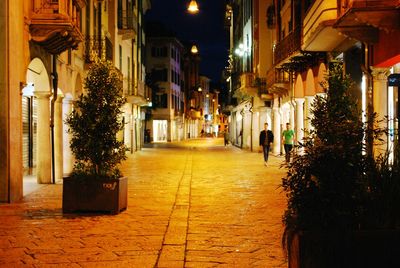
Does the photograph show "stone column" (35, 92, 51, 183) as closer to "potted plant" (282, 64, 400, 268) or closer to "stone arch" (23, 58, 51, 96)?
"stone arch" (23, 58, 51, 96)

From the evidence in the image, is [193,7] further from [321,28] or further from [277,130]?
[277,130]

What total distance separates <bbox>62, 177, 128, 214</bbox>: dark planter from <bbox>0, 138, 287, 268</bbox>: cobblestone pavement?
211mm

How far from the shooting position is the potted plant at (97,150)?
10250 millimetres

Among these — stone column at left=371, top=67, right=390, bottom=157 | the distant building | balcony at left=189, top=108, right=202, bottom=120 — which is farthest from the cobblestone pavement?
balcony at left=189, top=108, right=202, bottom=120

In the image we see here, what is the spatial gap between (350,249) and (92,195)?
20.6 ft

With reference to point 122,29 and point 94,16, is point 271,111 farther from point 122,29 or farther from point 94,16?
point 94,16

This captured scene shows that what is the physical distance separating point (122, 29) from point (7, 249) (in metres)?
26.3

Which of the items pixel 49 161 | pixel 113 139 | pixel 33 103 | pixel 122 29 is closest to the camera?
pixel 113 139

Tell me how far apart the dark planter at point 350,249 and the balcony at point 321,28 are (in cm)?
1093

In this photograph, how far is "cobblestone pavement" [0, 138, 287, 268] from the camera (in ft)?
22.9

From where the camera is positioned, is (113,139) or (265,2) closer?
(113,139)

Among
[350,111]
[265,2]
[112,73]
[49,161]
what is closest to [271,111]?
[265,2]

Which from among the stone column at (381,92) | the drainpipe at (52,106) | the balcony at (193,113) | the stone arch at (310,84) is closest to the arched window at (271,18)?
the stone arch at (310,84)

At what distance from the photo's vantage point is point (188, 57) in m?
87.1
